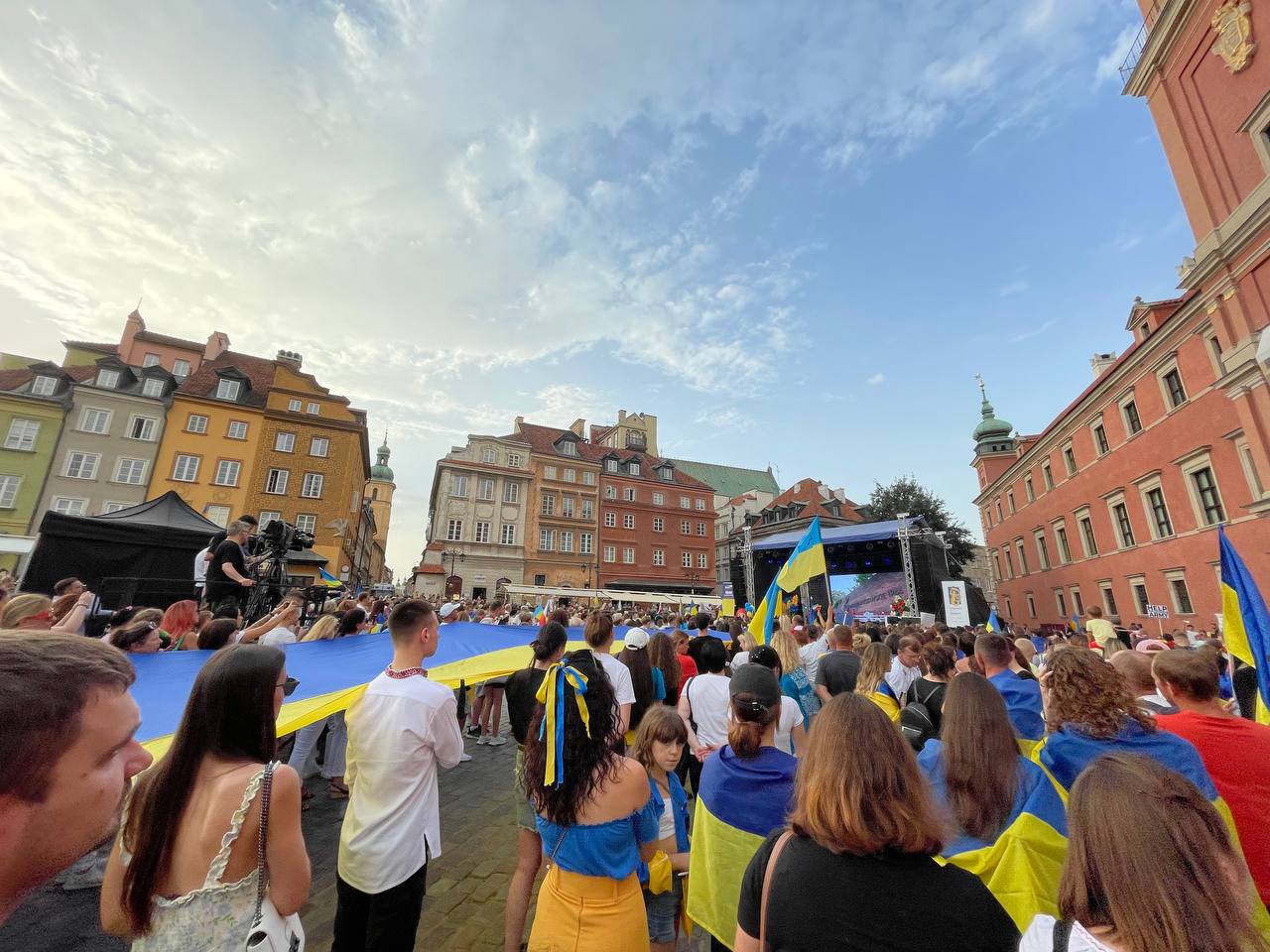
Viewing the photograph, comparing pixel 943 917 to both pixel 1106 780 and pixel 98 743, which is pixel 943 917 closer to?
pixel 1106 780

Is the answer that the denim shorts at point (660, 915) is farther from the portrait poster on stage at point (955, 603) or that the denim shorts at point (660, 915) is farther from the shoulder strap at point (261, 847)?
the portrait poster on stage at point (955, 603)

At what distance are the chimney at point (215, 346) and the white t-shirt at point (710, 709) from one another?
4711cm

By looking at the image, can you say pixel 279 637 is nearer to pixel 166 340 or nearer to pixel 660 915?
pixel 660 915

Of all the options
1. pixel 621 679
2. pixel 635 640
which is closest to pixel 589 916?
pixel 621 679

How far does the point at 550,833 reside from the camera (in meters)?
2.54

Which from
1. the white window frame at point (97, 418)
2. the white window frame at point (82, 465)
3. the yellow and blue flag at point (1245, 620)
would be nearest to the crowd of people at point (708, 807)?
the yellow and blue flag at point (1245, 620)

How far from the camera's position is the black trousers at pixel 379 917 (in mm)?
2732

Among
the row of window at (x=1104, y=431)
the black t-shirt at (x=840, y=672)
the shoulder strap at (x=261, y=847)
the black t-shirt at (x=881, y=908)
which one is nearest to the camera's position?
the black t-shirt at (x=881, y=908)

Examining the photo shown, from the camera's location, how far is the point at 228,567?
661 cm

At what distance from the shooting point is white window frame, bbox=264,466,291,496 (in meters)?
32.6

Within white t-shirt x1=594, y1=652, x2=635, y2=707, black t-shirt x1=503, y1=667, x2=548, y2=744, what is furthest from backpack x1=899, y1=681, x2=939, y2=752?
black t-shirt x1=503, y1=667, x2=548, y2=744

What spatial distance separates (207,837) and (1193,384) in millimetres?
28748

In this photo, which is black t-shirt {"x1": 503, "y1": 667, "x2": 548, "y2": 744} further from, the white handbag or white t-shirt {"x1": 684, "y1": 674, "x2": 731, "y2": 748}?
the white handbag

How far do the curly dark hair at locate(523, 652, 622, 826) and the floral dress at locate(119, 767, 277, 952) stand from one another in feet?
4.01
